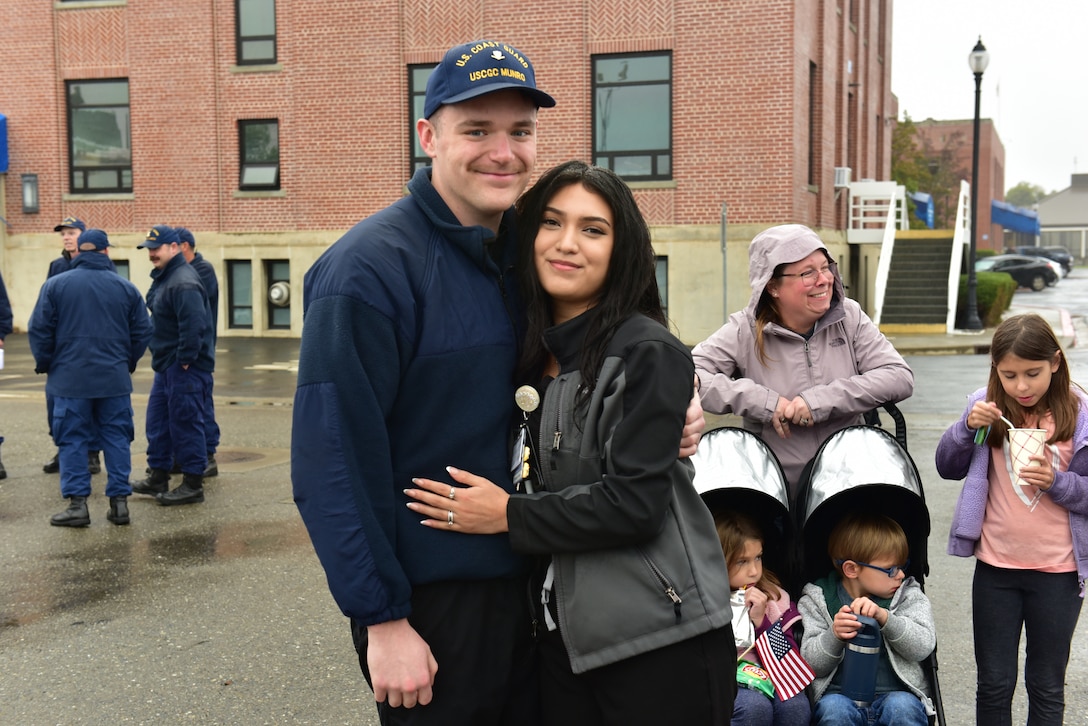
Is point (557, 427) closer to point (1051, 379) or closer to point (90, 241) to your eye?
point (1051, 379)

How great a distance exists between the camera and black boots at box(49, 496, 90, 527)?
827cm

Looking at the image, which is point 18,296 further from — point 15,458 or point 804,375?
point 804,375

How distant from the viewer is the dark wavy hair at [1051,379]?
12.4 feet

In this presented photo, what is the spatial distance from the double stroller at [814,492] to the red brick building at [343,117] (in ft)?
66.1

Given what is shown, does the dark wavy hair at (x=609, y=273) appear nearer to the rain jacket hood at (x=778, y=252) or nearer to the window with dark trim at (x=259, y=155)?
the rain jacket hood at (x=778, y=252)

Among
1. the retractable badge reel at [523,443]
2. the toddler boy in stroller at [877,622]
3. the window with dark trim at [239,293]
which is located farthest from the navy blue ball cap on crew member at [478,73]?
the window with dark trim at [239,293]

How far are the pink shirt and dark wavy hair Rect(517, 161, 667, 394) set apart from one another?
1860 millimetres

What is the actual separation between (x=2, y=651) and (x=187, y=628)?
910mm

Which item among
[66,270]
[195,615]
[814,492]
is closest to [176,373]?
[66,270]

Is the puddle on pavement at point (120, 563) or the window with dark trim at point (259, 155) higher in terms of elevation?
the window with dark trim at point (259, 155)

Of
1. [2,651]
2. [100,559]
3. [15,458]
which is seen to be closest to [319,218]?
[15,458]

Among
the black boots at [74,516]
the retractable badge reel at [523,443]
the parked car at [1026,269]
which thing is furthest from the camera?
the parked car at [1026,269]

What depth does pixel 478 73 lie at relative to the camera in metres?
2.62

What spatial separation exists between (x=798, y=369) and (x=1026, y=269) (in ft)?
164
